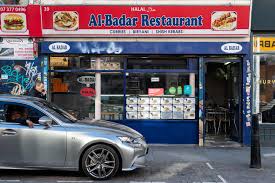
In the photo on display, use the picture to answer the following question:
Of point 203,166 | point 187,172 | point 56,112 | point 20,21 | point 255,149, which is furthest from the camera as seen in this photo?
point 20,21

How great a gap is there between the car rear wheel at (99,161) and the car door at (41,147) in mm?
443

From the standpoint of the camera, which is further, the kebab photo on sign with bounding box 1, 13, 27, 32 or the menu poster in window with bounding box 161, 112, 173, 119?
the menu poster in window with bounding box 161, 112, 173, 119

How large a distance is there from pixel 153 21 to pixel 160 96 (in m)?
2.20

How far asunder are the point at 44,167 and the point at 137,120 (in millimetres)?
5020

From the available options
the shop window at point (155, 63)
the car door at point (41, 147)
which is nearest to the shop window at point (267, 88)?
the shop window at point (155, 63)

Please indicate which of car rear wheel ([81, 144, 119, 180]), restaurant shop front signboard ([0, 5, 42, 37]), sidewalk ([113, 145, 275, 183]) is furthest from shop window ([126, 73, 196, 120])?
car rear wheel ([81, 144, 119, 180])

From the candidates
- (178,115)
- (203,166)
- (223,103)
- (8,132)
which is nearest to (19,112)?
(8,132)

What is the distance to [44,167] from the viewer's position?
823cm

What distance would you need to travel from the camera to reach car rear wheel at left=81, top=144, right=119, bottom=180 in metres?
8.23

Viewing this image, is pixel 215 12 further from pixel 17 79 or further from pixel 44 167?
pixel 44 167

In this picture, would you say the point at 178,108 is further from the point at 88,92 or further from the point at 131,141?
the point at 131,141

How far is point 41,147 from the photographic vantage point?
8.19 metres

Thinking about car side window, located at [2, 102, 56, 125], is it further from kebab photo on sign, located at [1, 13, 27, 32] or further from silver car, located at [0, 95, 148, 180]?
kebab photo on sign, located at [1, 13, 27, 32]

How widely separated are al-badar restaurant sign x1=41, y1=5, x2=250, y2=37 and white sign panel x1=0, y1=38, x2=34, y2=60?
98 centimetres
